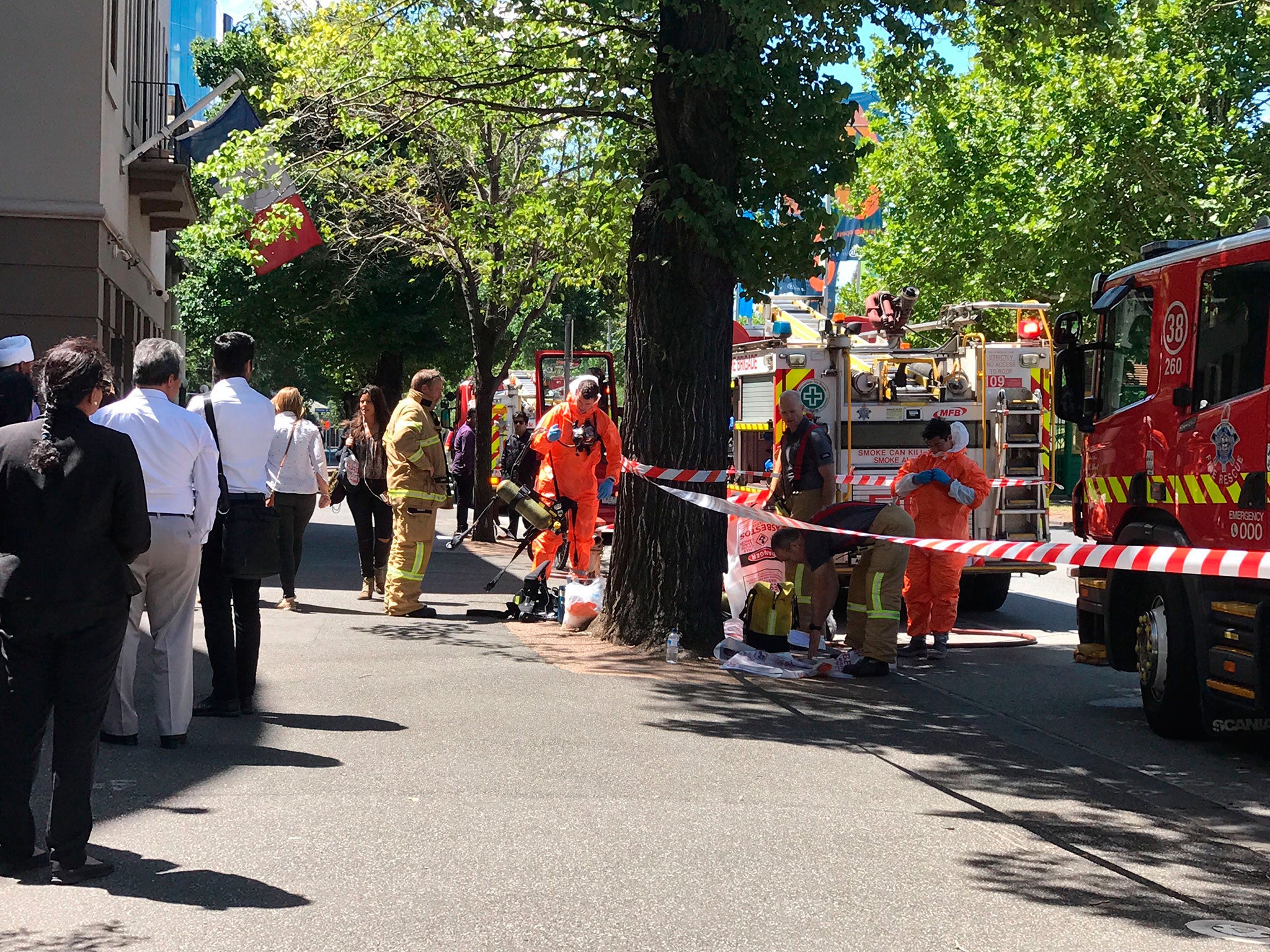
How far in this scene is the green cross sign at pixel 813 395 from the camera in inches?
557

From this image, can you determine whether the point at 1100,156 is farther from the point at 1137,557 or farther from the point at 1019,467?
the point at 1137,557

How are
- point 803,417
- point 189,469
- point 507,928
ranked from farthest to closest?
point 803,417, point 189,469, point 507,928

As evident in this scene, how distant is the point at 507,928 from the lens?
493 centimetres

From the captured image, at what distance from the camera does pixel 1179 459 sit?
8.52m

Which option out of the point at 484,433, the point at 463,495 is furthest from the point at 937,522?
the point at 463,495

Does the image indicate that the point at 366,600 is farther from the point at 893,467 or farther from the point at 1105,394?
the point at 1105,394

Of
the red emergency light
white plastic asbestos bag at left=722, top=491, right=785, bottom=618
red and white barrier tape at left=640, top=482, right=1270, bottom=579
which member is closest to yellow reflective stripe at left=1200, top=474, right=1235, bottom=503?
red and white barrier tape at left=640, top=482, right=1270, bottom=579

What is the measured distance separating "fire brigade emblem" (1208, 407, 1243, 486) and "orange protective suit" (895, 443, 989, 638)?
3.72 metres

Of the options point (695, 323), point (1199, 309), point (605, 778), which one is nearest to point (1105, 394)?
point (1199, 309)

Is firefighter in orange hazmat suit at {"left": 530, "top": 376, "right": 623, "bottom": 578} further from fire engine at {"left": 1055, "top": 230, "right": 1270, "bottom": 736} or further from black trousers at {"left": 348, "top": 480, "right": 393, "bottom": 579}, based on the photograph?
fire engine at {"left": 1055, "top": 230, "right": 1270, "bottom": 736}

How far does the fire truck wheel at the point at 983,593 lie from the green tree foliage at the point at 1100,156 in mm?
12945

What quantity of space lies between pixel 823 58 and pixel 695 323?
2.03 meters

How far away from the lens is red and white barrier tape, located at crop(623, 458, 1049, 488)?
441 inches

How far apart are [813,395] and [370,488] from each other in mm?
4090
